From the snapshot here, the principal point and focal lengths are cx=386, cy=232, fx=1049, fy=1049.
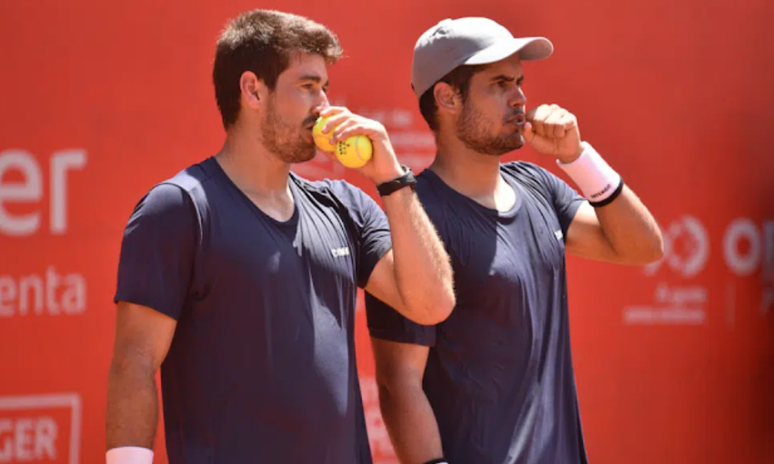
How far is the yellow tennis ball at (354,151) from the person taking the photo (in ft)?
7.62

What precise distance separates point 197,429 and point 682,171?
3.07 m

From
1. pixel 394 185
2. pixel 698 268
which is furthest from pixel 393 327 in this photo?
pixel 698 268

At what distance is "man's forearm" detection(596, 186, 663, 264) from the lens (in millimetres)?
2904

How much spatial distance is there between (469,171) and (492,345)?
491mm

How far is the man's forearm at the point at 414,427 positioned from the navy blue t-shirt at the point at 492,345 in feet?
0.26

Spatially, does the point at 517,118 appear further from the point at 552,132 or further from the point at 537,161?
the point at 537,161

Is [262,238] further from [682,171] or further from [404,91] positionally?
[682,171]

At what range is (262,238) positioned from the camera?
224 centimetres

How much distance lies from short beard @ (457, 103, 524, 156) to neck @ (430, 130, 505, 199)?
0.03 m

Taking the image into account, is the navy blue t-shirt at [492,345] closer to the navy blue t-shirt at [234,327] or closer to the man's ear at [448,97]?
the man's ear at [448,97]

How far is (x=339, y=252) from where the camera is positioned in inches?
93.7

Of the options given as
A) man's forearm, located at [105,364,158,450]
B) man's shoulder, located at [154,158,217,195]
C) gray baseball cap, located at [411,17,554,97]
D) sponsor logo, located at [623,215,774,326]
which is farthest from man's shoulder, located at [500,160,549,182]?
sponsor logo, located at [623,215,774,326]

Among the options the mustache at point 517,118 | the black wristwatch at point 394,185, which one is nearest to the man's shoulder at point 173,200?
the black wristwatch at point 394,185

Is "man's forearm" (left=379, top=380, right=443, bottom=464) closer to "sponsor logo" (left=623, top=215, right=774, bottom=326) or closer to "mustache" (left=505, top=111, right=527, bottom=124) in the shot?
"mustache" (left=505, top=111, right=527, bottom=124)
